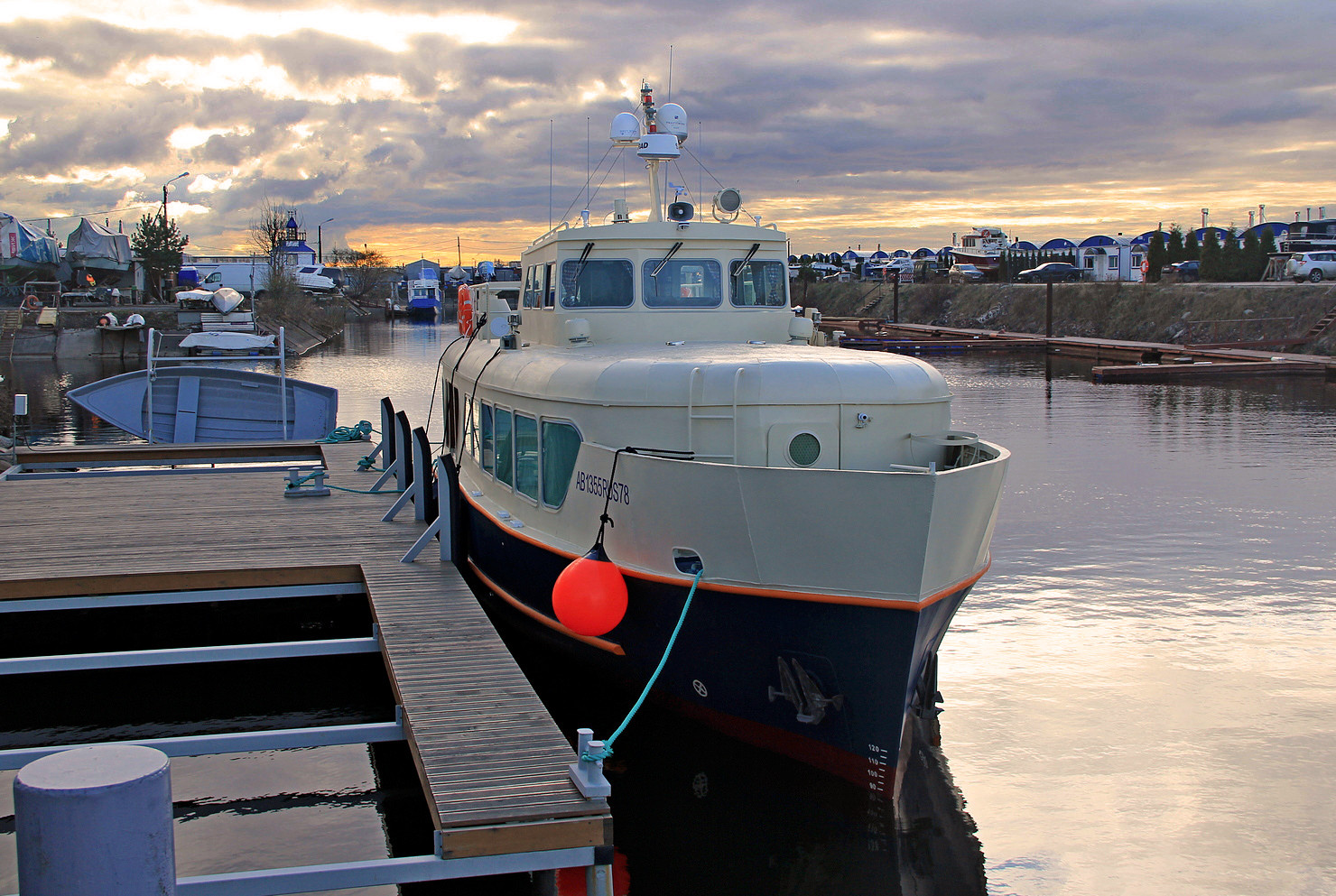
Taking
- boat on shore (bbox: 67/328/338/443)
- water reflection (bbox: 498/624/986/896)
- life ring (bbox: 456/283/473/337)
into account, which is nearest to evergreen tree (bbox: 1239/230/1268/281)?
boat on shore (bbox: 67/328/338/443)

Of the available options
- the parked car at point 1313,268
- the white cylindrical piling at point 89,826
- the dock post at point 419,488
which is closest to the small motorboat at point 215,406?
the dock post at point 419,488

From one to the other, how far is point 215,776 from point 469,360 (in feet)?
18.3

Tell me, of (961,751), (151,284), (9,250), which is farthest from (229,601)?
(151,284)

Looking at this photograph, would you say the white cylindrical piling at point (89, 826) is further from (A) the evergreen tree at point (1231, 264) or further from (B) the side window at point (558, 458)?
(A) the evergreen tree at point (1231, 264)

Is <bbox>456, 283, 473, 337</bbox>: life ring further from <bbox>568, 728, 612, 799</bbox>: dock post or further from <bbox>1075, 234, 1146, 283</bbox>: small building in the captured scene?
<bbox>1075, 234, 1146, 283</bbox>: small building

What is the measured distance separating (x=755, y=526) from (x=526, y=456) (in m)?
3.22

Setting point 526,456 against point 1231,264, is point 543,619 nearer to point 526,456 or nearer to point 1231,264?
point 526,456

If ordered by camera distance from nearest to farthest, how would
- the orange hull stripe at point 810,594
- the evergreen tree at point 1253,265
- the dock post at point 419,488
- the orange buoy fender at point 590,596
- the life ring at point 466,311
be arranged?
the orange hull stripe at point 810,594 < the orange buoy fender at point 590,596 < the dock post at point 419,488 < the life ring at point 466,311 < the evergreen tree at point 1253,265

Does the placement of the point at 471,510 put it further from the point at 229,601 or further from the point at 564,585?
the point at 564,585

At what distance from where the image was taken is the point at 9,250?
216 ft

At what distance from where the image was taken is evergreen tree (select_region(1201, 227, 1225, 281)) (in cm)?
5894

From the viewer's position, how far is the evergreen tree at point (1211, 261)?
58.9 m

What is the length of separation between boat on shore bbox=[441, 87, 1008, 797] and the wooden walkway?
87 cm

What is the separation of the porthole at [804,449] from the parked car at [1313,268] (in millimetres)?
53697
